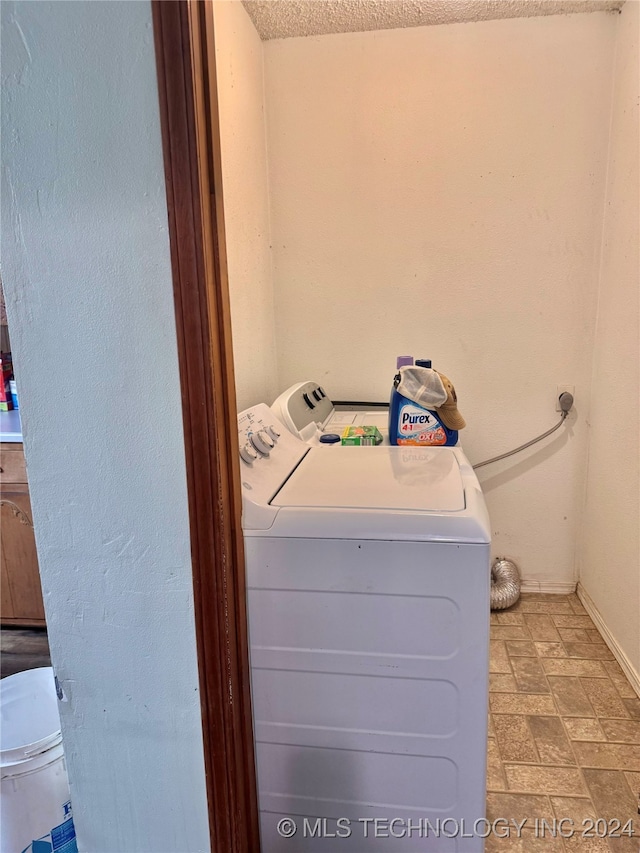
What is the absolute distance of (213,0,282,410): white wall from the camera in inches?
69.1

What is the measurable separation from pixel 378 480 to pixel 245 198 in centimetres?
125

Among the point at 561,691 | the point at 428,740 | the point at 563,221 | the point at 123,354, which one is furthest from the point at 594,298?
the point at 123,354

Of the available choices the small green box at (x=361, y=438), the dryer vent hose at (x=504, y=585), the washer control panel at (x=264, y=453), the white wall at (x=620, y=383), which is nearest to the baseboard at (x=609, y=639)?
the white wall at (x=620, y=383)

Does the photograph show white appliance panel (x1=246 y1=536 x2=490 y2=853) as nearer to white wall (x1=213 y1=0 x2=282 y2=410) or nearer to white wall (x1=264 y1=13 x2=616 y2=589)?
white wall (x1=213 y1=0 x2=282 y2=410)

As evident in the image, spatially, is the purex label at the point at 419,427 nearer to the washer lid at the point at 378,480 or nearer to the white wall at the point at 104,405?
the washer lid at the point at 378,480

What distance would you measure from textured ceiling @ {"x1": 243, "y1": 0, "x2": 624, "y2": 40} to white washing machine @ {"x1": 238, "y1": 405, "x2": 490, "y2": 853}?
176cm

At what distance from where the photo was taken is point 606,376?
211cm

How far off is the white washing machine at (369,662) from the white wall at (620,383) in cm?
105

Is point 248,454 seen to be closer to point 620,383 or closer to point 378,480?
point 378,480

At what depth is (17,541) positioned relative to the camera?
7.07 ft

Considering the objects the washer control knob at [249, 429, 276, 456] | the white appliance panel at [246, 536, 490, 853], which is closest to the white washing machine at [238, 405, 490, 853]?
the white appliance panel at [246, 536, 490, 853]

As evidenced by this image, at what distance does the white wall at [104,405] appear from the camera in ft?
2.67

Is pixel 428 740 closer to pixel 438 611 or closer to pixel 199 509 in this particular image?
pixel 438 611

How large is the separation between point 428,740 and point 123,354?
37.7 inches
